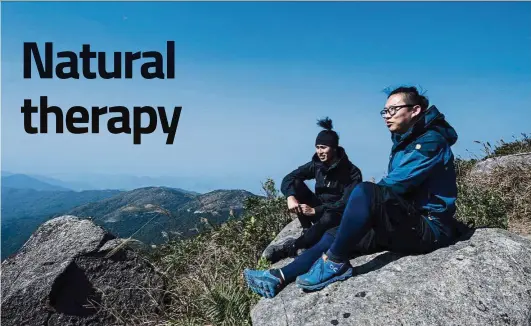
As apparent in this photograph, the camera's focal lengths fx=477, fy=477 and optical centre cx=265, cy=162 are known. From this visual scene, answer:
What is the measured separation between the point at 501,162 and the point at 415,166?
7.28m

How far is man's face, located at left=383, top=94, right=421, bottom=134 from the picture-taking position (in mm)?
4594

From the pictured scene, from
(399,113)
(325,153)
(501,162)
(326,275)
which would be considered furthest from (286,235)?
(501,162)

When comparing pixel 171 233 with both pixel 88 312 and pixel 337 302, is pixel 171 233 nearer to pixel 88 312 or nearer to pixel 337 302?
pixel 88 312

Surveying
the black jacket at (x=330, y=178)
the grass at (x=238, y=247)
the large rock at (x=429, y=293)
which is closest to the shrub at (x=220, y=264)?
the grass at (x=238, y=247)

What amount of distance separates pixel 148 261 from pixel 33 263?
1.57m

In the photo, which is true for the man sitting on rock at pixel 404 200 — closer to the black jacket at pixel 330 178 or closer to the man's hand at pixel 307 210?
the man's hand at pixel 307 210

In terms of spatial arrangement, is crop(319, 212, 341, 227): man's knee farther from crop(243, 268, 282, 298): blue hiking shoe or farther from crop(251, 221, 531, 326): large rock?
crop(243, 268, 282, 298): blue hiking shoe

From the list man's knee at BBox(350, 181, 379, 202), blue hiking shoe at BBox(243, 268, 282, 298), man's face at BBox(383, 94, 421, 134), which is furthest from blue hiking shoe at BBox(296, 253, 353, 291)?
man's face at BBox(383, 94, 421, 134)

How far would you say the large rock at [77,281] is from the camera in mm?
6219

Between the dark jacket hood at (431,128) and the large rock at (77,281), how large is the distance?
3993mm

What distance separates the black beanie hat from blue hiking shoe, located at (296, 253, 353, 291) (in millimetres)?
1954

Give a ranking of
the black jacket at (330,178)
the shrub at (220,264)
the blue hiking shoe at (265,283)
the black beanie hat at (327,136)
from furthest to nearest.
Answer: the black jacket at (330,178)
the black beanie hat at (327,136)
the shrub at (220,264)
the blue hiking shoe at (265,283)

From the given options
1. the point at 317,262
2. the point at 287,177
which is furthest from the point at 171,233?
the point at 317,262

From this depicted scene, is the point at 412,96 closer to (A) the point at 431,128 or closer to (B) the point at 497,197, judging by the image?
(A) the point at 431,128
